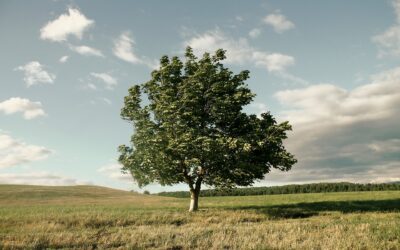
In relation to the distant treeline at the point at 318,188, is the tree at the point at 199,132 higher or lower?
higher

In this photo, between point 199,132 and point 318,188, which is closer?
point 199,132

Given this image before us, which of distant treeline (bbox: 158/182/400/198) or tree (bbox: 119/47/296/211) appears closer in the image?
tree (bbox: 119/47/296/211)

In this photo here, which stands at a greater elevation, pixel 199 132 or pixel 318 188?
pixel 199 132

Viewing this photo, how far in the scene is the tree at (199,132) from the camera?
1432 inches

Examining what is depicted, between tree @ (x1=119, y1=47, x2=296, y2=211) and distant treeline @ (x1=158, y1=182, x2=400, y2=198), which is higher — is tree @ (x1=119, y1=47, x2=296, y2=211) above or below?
above

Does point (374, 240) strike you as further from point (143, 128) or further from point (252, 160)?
point (143, 128)

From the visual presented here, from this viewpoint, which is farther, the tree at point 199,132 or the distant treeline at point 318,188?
the distant treeline at point 318,188

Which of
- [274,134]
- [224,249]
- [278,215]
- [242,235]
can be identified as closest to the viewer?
[224,249]

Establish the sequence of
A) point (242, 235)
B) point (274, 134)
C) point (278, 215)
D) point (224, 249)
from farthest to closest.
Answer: point (274, 134), point (278, 215), point (242, 235), point (224, 249)

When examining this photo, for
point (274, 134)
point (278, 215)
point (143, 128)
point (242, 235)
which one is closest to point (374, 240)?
point (242, 235)

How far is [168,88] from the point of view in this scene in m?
39.1

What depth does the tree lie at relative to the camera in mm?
36375

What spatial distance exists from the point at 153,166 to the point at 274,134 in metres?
12.1

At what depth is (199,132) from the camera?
36406 millimetres
